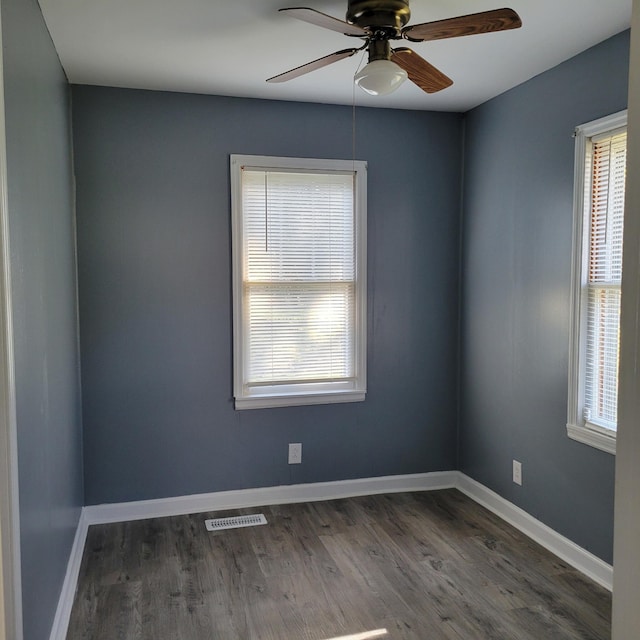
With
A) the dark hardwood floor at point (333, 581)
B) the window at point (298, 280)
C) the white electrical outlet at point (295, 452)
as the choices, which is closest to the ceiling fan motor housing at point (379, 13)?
the window at point (298, 280)

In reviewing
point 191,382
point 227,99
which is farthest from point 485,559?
point 227,99

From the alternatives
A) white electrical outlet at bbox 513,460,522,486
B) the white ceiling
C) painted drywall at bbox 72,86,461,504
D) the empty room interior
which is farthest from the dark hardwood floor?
the white ceiling

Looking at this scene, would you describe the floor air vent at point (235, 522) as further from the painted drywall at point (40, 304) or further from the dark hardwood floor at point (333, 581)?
A: the painted drywall at point (40, 304)

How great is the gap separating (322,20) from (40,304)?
4.60 ft

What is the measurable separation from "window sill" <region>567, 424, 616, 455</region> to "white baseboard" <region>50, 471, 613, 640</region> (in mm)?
534

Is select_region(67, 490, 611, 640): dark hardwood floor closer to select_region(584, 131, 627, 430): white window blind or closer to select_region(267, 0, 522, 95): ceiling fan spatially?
select_region(584, 131, 627, 430): white window blind

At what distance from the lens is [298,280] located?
3697 millimetres

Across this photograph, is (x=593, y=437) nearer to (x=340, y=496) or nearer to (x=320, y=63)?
(x=340, y=496)

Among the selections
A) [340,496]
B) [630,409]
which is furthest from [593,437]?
[630,409]

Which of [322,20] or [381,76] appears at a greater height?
[322,20]

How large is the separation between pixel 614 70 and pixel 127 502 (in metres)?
3.38

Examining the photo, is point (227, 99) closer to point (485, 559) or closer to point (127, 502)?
point (127, 502)

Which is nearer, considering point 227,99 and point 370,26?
point 370,26

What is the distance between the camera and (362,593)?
8.81 feet
